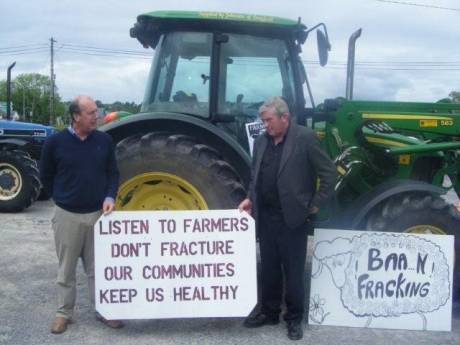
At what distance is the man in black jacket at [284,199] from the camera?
388cm

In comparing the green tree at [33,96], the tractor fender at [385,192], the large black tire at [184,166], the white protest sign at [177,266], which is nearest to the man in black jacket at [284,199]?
the white protest sign at [177,266]

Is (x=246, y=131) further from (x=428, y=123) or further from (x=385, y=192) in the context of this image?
(x=428, y=123)

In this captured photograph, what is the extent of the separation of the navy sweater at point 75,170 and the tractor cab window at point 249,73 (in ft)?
4.27

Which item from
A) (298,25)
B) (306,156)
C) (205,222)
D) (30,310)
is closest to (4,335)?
(30,310)

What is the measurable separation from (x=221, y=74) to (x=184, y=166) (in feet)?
3.02

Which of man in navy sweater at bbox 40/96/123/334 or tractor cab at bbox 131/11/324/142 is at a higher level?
tractor cab at bbox 131/11/324/142

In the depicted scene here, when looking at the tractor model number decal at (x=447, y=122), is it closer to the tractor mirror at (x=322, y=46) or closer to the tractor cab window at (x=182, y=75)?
the tractor mirror at (x=322, y=46)

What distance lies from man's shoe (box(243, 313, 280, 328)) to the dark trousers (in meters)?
0.03

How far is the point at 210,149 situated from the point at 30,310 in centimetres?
189

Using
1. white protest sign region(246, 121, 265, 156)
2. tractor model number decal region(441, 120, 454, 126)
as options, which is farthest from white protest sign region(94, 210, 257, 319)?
tractor model number decal region(441, 120, 454, 126)

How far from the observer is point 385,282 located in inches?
167

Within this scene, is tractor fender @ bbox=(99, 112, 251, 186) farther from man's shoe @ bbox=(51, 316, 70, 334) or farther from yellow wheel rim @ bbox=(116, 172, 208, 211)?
man's shoe @ bbox=(51, 316, 70, 334)

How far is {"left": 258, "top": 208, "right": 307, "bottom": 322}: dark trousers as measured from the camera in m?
4.02

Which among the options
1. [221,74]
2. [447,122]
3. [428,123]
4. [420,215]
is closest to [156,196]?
[221,74]
